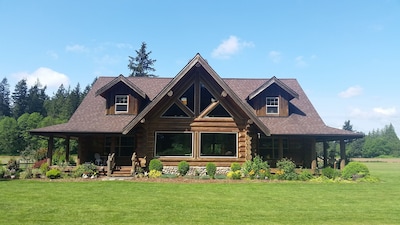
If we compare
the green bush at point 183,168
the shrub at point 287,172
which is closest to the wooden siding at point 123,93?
the green bush at point 183,168

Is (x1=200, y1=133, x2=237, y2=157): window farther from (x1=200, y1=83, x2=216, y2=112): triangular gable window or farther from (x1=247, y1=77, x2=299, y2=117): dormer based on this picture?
(x1=247, y1=77, x2=299, y2=117): dormer

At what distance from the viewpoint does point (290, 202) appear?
10836mm

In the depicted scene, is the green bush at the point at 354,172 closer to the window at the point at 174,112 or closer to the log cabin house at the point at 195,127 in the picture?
the log cabin house at the point at 195,127

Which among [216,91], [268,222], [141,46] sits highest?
[141,46]

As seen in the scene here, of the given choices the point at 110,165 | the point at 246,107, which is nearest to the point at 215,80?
the point at 246,107

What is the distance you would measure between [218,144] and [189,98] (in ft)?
11.0

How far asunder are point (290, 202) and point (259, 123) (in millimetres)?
7779

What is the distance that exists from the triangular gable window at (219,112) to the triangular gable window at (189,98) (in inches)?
49.0

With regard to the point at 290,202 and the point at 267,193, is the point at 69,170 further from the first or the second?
the point at 290,202

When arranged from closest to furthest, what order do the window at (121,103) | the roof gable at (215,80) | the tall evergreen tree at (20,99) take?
the roof gable at (215,80), the window at (121,103), the tall evergreen tree at (20,99)

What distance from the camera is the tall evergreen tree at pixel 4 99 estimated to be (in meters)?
107

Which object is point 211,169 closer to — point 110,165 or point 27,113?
point 110,165

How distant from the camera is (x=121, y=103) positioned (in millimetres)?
22219

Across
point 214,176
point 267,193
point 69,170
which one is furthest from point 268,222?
point 69,170
